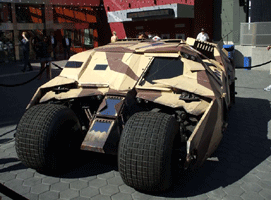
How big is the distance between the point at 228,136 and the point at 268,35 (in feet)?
36.3

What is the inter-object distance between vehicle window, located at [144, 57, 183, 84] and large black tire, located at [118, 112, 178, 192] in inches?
46.4

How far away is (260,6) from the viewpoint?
77.6ft

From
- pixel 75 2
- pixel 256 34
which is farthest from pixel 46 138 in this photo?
pixel 75 2

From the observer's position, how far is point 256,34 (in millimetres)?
16328

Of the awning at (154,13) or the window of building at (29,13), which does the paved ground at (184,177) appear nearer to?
the awning at (154,13)

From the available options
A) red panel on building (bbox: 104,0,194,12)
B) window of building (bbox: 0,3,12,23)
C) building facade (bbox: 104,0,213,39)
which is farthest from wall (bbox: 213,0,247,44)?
window of building (bbox: 0,3,12,23)

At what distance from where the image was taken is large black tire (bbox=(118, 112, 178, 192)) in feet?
13.1

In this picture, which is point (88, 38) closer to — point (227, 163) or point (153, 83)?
point (153, 83)

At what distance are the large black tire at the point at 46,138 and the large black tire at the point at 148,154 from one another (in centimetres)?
99

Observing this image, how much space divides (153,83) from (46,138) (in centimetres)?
176

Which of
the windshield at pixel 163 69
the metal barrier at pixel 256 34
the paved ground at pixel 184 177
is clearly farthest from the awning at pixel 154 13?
the windshield at pixel 163 69

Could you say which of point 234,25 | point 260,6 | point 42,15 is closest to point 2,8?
point 42,15

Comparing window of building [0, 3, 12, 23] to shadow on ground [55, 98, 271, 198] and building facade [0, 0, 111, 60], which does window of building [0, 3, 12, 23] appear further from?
shadow on ground [55, 98, 271, 198]

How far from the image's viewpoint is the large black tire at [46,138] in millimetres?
4531
